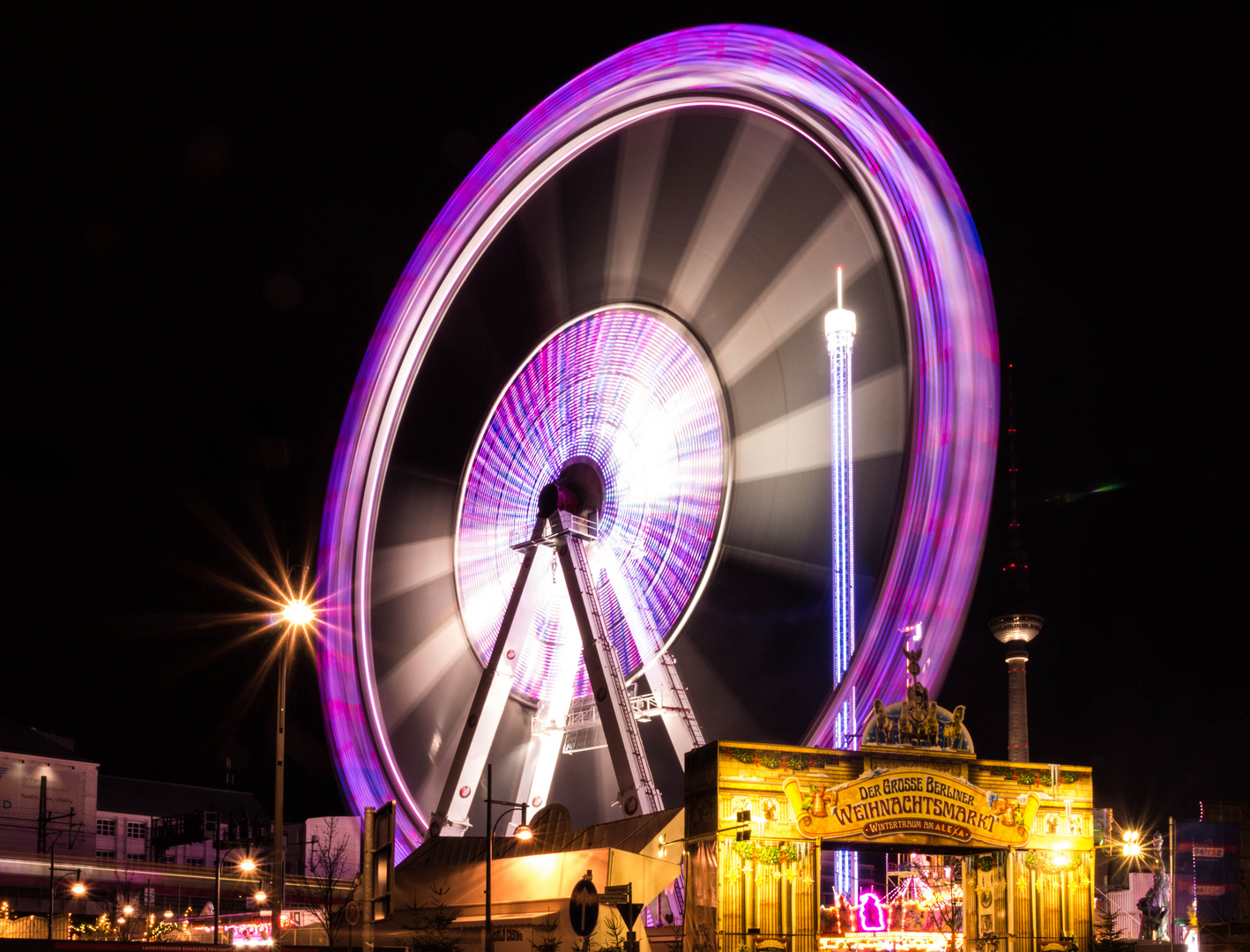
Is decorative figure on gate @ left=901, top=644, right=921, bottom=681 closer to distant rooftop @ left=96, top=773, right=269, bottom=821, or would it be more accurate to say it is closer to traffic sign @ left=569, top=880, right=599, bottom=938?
traffic sign @ left=569, top=880, right=599, bottom=938

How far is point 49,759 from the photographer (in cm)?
5650

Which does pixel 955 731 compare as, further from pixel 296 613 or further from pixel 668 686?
pixel 296 613

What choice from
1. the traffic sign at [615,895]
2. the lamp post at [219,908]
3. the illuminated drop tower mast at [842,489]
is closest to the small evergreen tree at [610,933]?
the traffic sign at [615,895]

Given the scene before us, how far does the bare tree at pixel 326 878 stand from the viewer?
41.3 metres

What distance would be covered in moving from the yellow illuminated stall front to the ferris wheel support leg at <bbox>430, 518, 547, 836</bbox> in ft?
27.1

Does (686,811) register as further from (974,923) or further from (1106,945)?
(1106,945)

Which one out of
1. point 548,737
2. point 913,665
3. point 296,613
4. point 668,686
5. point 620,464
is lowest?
point 548,737

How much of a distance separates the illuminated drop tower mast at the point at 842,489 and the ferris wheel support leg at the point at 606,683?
169 inches

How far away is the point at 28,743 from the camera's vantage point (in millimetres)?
56438

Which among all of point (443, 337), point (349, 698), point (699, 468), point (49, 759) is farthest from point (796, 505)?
point (49, 759)

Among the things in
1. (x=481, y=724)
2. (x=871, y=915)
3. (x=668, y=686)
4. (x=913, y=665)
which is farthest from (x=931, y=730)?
(x=481, y=724)

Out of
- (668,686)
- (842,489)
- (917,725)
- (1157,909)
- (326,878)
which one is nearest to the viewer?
(917,725)

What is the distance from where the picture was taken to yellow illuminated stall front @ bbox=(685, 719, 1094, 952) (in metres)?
20.4

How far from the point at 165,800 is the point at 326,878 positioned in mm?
19910
